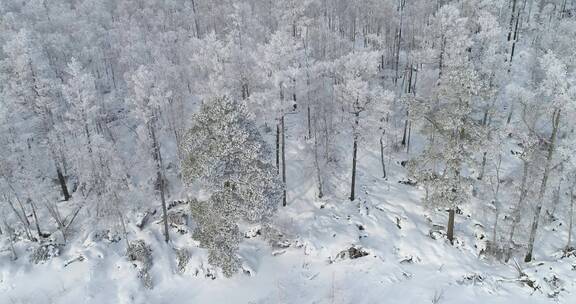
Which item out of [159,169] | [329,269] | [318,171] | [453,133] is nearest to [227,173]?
[159,169]

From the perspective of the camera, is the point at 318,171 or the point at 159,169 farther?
the point at 318,171

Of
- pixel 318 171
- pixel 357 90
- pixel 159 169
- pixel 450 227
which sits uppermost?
pixel 357 90

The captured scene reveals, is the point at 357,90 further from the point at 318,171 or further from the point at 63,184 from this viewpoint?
the point at 63,184

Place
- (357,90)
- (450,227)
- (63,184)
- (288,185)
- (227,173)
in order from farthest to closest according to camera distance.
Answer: (288,185) < (63,184) < (357,90) < (450,227) < (227,173)

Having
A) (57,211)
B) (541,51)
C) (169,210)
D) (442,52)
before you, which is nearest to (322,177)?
(169,210)

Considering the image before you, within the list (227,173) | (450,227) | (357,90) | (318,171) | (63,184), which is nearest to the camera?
(227,173)

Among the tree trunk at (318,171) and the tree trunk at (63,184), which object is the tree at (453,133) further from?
the tree trunk at (63,184)

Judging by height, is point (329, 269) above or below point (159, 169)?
below
